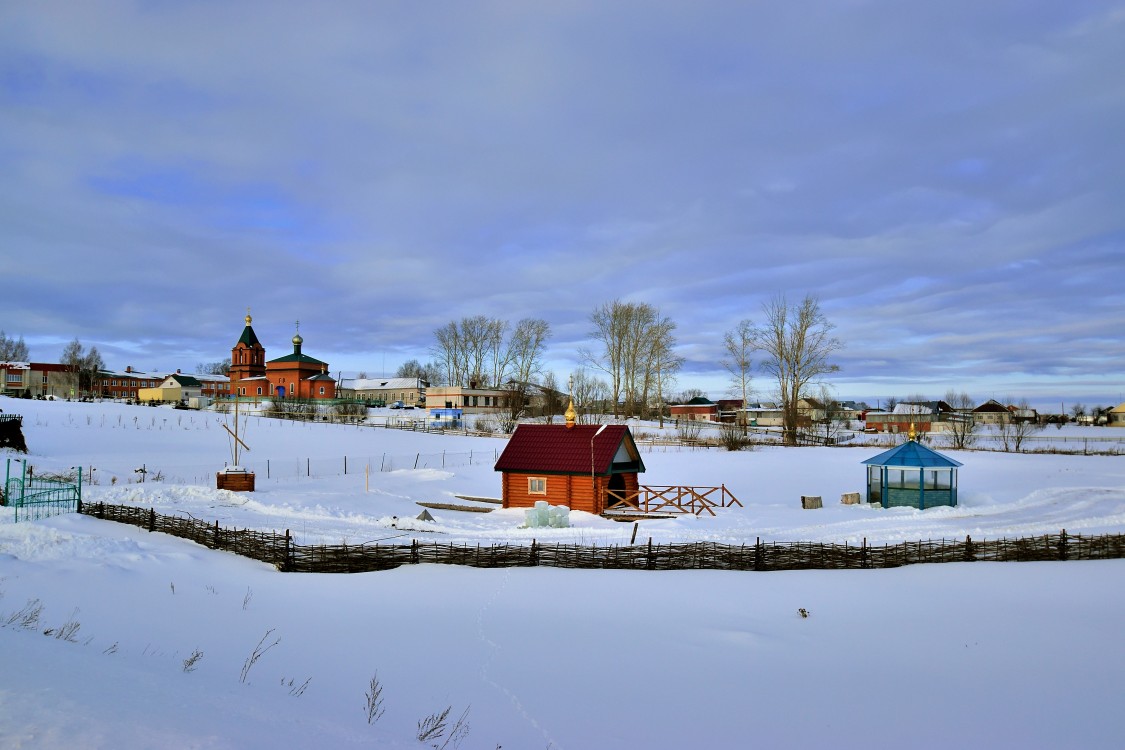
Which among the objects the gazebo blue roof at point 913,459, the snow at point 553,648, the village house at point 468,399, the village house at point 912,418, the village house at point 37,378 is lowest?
the snow at point 553,648

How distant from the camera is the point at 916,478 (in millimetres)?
29641

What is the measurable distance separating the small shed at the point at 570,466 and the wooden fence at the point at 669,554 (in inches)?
400

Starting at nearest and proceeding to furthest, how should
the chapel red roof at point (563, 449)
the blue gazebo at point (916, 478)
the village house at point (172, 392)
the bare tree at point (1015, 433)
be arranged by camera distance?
the chapel red roof at point (563, 449)
the blue gazebo at point (916, 478)
the bare tree at point (1015, 433)
the village house at point (172, 392)

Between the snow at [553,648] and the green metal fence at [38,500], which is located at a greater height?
the green metal fence at [38,500]

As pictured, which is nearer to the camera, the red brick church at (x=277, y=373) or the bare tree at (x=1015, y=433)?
the bare tree at (x=1015, y=433)

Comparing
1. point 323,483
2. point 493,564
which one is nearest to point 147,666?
point 493,564

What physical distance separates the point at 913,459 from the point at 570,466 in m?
14.5

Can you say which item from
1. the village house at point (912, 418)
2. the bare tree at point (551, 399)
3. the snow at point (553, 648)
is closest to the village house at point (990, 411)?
the village house at point (912, 418)

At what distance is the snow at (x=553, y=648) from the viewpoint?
686cm

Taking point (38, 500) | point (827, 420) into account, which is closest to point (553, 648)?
point (38, 500)

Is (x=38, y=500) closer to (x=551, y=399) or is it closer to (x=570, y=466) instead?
(x=570, y=466)

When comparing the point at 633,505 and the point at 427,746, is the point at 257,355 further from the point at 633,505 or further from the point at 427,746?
the point at 427,746

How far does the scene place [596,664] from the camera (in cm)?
1098

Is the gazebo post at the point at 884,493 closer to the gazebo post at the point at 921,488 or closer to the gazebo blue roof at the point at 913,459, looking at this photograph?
the gazebo blue roof at the point at 913,459
